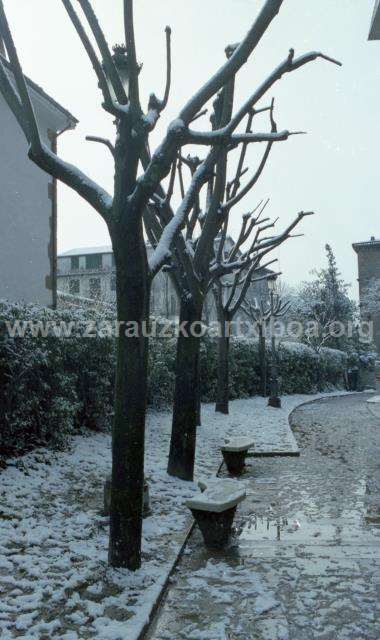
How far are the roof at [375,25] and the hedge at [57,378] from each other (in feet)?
23.7

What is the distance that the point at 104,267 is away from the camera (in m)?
46.8

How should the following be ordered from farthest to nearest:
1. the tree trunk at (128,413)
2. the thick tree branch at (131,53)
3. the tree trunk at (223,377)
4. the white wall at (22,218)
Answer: the tree trunk at (223,377)
the white wall at (22,218)
the tree trunk at (128,413)
the thick tree branch at (131,53)

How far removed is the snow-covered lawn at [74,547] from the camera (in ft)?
11.2

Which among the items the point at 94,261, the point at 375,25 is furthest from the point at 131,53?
the point at 94,261

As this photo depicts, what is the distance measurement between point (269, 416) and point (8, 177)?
343 inches

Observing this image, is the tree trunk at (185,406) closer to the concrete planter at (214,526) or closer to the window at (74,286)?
the concrete planter at (214,526)

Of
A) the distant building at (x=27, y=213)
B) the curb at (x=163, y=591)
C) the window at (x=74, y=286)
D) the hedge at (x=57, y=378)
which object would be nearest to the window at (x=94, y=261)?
the window at (x=74, y=286)

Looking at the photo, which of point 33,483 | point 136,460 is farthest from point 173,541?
point 33,483

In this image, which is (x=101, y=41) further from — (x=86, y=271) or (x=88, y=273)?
(x=86, y=271)

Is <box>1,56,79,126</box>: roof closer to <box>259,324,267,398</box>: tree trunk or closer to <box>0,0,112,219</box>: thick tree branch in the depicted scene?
<box>0,0,112,219</box>: thick tree branch

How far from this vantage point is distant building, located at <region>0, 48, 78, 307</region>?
476 inches

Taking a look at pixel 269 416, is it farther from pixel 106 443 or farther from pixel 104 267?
pixel 104 267

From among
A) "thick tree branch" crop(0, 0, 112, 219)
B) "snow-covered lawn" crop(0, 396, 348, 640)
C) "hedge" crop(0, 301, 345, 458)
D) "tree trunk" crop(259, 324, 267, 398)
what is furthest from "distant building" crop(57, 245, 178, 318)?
"thick tree branch" crop(0, 0, 112, 219)

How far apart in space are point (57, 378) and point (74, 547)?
10.4 feet
